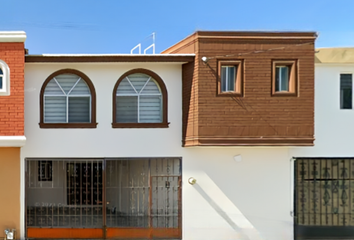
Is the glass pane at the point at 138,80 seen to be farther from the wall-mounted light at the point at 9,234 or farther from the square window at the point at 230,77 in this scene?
the wall-mounted light at the point at 9,234

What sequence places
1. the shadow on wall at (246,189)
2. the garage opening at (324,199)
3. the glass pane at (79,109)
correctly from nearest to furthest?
the shadow on wall at (246,189)
the glass pane at (79,109)
the garage opening at (324,199)

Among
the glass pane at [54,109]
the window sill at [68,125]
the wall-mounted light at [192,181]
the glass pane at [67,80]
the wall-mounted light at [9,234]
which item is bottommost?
the wall-mounted light at [9,234]

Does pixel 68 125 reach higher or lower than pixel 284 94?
lower

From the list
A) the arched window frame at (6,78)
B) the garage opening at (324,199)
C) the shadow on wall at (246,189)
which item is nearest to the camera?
the arched window frame at (6,78)

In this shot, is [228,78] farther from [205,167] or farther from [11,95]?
[11,95]

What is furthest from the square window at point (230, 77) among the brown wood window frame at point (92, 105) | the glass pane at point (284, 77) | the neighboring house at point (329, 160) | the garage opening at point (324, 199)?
the brown wood window frame at point (92, 105)

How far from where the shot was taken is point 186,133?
9.33 m

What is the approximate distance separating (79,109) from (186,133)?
292 cm

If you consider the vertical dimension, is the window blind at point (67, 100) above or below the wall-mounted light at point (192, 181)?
above

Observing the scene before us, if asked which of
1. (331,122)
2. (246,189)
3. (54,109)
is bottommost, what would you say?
(246,189)

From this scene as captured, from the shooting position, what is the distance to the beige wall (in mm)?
9281

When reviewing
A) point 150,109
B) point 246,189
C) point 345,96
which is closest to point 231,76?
point 150,109

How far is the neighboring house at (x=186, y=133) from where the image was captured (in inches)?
355

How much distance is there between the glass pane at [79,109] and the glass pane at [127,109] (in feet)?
2.63
